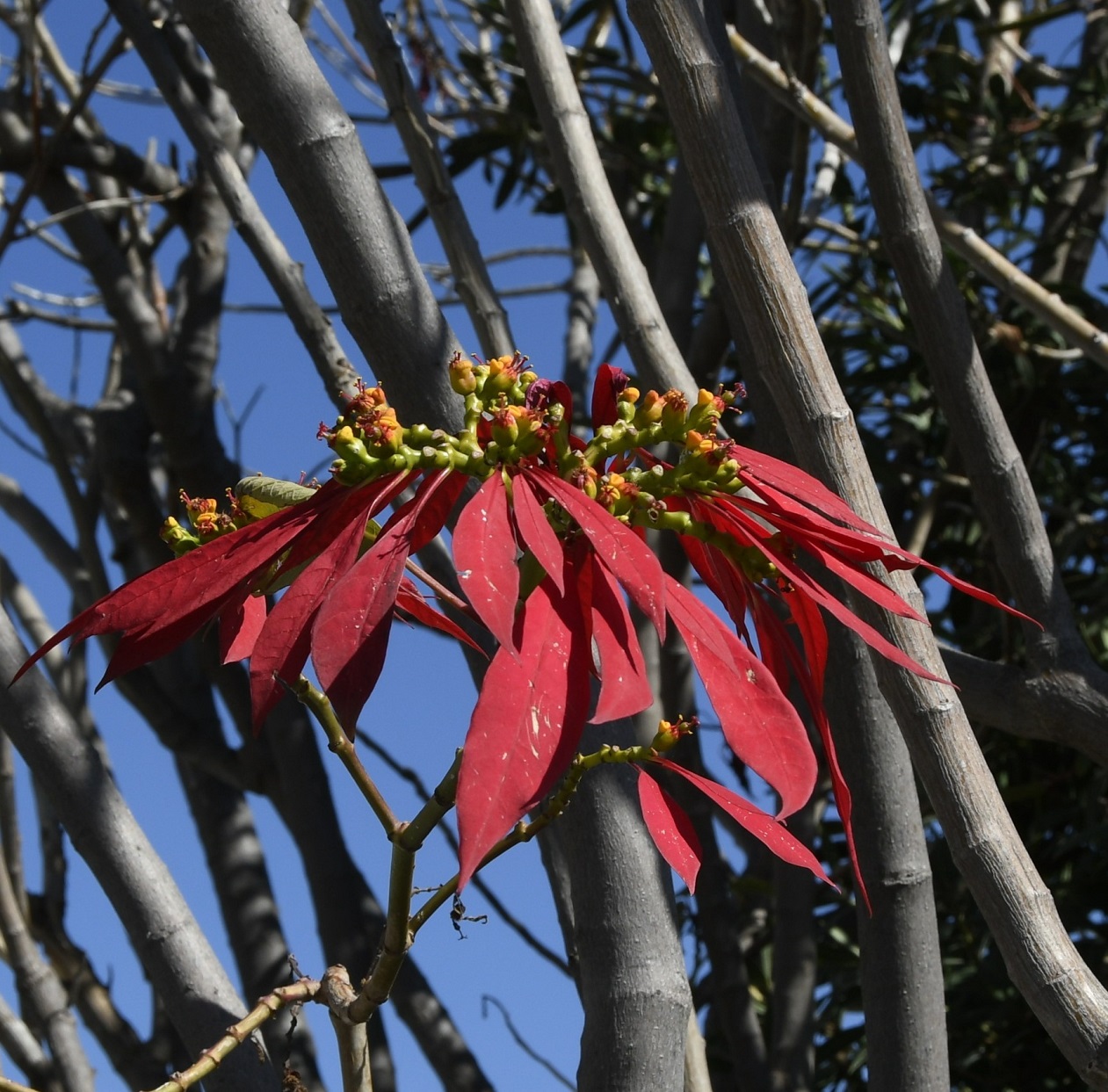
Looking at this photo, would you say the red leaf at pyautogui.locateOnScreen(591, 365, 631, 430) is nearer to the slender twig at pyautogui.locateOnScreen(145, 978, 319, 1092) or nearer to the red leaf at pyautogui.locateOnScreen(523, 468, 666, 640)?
the red leaf at pyautogui.locateOnScreen(523, 468, 666, 640)

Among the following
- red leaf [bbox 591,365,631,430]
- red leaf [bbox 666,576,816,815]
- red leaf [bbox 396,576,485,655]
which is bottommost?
red leaf [bbox 666,576,816,815]

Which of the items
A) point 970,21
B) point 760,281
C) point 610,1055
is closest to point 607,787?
point 610,1055

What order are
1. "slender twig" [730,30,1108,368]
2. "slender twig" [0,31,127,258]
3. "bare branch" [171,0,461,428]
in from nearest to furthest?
1. "bare branch" [171,0,461,428]
2. "slender twig" [730,30,1108,368]
3. "slender twig" [0,31,127,258]

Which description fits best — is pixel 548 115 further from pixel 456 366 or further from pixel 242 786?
pixel 242 786

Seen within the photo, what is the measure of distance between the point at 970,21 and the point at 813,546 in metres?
2.39

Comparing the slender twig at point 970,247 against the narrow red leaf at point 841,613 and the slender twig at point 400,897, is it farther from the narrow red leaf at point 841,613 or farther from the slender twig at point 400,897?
the slender twig at point 400,897

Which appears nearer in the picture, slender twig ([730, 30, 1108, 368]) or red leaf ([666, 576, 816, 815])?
red leaf ([666, 576, 816, 815])

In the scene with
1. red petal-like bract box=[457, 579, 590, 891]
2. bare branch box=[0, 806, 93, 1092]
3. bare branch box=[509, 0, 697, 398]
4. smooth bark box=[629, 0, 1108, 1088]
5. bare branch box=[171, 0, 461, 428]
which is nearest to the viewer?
red petal-like bract box=[457, 579, 590, 891]

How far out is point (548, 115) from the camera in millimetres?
1109

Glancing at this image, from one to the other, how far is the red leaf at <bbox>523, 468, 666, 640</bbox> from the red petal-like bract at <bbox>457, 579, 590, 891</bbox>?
0.03 m

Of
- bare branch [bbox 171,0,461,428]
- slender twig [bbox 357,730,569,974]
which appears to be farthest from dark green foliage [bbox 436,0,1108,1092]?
bare branch [bbox 171,0,461,428]

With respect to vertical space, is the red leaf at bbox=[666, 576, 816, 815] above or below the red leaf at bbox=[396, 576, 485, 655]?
below

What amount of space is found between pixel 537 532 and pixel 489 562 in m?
0.03

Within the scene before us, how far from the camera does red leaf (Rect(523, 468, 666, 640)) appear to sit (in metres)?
0.47
